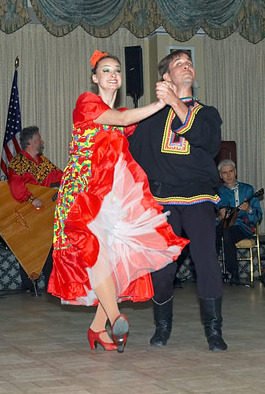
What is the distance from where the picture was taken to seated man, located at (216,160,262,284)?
7.02 metres

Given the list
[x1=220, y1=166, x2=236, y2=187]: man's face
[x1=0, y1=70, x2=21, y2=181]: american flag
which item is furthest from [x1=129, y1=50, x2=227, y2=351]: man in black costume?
[x1=0, y1=70, x2=21, y2=181]: american flag

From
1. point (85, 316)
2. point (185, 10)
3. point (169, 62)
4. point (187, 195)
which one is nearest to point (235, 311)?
point (85, 316)

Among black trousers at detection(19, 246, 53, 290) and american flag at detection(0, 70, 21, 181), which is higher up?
american flag at detection(0, 70, 21, 181)

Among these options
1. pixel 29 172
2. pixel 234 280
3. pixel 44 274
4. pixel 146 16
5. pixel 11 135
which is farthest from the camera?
pixel 11 135

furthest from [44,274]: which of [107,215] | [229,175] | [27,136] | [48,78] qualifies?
[48,78]

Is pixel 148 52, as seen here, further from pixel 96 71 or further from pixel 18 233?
pixel 96 71

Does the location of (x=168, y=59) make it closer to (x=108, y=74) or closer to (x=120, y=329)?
(x=108, y=74)

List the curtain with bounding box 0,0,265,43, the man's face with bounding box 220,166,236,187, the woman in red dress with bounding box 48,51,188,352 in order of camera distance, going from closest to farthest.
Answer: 1. the woman in red dress with bounding box 48,51,188,352
2. the curtain with bounding box 0,0,265,43
3. the man's face with bounding box 220,166,236,187

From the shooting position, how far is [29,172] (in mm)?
6422

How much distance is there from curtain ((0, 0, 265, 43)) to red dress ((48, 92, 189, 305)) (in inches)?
129

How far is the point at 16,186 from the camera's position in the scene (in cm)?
626

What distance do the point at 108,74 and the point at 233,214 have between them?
3.75m

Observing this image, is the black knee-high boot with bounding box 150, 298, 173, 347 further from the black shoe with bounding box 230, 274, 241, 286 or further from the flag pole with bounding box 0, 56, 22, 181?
the flag pole with bounding box 0, 56, 22, 181

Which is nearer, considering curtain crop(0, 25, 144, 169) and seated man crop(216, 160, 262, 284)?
seated man crop(216, 160, 262, 284)
